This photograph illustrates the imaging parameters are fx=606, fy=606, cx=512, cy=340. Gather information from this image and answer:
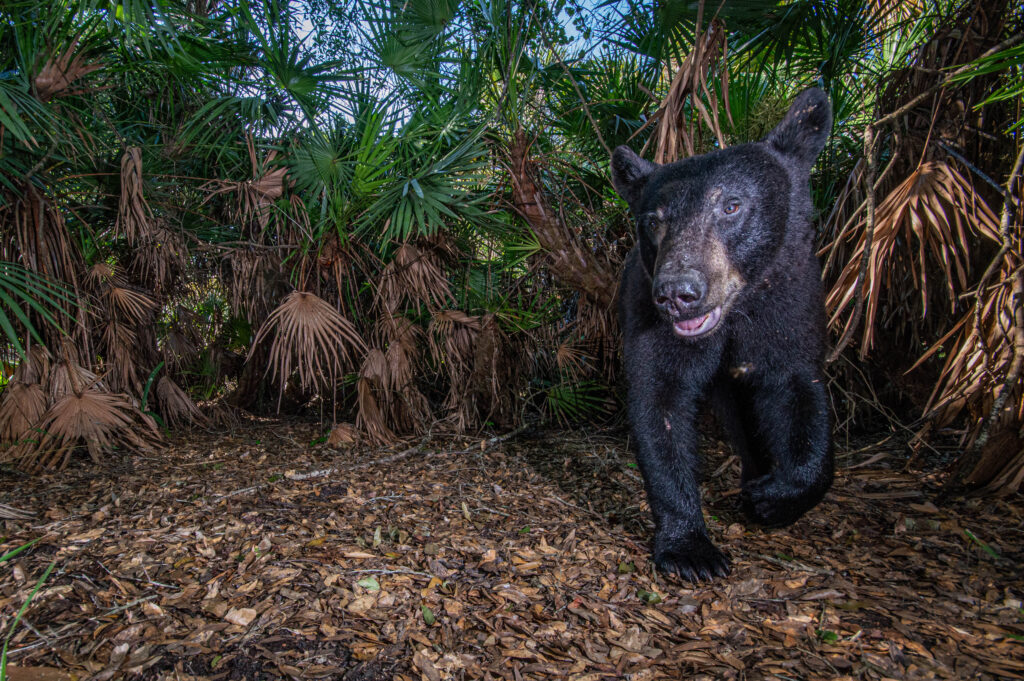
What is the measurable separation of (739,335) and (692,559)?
0.81m

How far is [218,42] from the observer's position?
360cm

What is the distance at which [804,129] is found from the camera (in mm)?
2248

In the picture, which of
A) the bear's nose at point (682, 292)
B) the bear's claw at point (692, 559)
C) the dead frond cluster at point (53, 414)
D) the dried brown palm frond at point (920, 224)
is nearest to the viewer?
the bear's nose at point (682, 292)

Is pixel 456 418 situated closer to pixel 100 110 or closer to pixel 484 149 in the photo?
pixel 484 149

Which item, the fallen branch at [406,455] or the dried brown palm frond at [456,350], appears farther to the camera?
the dried brown palm frond at [456,350]

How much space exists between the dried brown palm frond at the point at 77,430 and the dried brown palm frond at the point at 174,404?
1.67 feet

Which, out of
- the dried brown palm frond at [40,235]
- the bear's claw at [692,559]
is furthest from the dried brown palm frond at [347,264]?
the bear's claw at [692,559]

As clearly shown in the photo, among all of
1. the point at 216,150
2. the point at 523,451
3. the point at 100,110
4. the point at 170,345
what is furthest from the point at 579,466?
the point at 100,110

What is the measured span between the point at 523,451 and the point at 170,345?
2.53m

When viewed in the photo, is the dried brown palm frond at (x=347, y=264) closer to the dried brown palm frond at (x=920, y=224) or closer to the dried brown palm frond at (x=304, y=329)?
the dried brown palm frond at (x=304, y=329)

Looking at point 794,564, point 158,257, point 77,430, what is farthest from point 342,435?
point 794,564

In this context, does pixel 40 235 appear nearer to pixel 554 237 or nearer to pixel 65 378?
pixel 65 378

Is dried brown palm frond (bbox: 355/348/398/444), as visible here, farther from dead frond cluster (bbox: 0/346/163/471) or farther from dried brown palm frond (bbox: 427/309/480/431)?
dead frond cluster (bbox: 0/346/163/471)

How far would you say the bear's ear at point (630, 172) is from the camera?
8.05 feet
